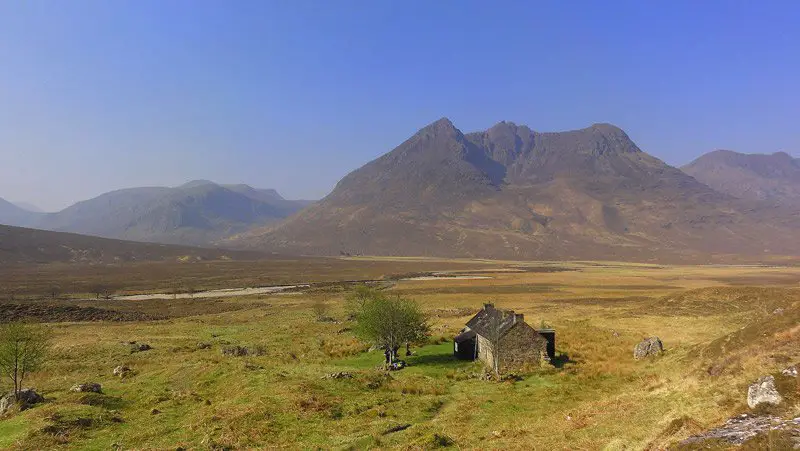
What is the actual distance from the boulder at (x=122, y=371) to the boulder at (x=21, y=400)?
992 cm

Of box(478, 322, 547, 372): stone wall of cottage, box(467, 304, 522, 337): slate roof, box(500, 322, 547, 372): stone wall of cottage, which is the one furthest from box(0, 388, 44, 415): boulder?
box(500, 322, 547, 372): stone wall of cottage

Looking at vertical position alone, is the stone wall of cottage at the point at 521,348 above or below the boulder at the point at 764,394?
below

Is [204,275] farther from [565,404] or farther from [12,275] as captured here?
[565,404]

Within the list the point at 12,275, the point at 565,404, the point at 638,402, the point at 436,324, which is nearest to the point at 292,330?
→ the point at 436,324

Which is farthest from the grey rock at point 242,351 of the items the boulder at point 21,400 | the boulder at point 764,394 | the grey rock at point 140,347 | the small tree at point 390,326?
the boulder at point 764,394

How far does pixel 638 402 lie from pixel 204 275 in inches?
7472

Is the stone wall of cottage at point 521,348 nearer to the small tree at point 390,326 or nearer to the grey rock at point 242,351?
the small tree at point 390,326

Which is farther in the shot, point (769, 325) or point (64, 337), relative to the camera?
point (64, 337)

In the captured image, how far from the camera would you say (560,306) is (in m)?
99.1

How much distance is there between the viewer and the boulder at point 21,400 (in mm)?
30000

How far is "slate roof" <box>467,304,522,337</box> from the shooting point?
44975 mm

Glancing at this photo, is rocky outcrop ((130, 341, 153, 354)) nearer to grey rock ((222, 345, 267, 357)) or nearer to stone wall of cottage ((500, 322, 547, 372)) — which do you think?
grey rock ((222, 345, 267, 357))

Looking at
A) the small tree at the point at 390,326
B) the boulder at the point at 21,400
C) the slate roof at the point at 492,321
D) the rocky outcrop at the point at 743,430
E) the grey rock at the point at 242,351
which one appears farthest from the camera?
the grey rock at the point at 242,351

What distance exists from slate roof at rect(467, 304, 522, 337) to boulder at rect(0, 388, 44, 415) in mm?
35168
